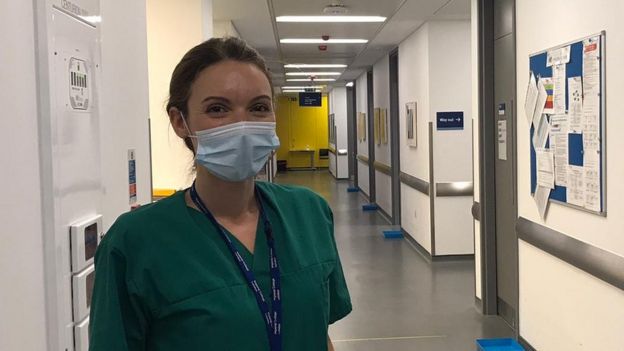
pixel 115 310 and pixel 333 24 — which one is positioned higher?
pixel 333 24

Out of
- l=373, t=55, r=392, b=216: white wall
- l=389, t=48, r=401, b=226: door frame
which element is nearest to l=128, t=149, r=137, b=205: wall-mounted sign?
l=389, t=48, r=401, b=226: door frame

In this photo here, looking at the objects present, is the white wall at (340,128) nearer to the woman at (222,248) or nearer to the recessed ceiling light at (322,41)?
the recessed ceiling light at (322,41)

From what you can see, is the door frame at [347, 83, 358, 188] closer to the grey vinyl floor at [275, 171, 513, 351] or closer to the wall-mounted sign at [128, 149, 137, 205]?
the grey vinyl floor at [275, 171, 513, 351]

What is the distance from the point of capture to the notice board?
305 centimetres

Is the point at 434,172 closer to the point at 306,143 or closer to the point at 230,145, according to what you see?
the point at 230,145

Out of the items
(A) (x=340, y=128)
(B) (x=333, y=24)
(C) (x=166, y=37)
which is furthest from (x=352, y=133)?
(C) (x=166, y=37)

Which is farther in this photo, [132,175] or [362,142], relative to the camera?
[362,142]

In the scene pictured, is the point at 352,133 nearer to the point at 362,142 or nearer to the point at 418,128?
the point at 362,142

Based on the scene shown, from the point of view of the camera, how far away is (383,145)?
10.9 meters

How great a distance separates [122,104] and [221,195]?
146cm

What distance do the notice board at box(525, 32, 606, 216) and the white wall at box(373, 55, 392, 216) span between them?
6.21 metres

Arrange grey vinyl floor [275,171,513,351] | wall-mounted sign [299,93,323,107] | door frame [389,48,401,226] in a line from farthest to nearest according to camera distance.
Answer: wall-mounted sign [299,93,323,107] → door frame [389,48,401,226] → grey vinyl floor [275,171,513,351]

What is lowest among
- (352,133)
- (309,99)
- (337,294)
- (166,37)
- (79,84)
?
(337,294)

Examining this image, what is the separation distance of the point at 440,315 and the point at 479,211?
3.19ft
